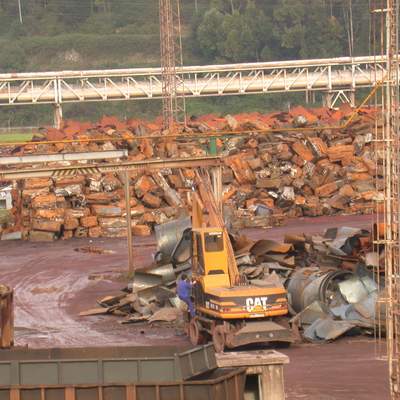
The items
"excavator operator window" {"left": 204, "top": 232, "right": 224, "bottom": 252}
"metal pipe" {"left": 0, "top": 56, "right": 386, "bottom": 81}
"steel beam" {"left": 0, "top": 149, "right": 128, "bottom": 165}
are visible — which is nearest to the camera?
"excavator operator window" {"left": 204, "top": 232, "right": 224, "bottom": 252}

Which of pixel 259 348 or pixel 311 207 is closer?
pixel 259 348

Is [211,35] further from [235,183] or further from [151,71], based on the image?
[235,183]

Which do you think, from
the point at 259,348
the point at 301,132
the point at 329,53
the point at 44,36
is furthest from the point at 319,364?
the point at 44,36

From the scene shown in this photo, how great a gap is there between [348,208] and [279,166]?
3.28 metres

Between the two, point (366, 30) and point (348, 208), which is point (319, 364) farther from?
point (366, 30)

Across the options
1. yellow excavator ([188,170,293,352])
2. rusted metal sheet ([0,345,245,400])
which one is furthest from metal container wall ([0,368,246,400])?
yellow excavator ([188,170,293,352])

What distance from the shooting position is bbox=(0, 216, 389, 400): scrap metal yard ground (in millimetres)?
20531

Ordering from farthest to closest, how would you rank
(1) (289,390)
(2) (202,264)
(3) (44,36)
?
1. (3) (44,36)
2. (2) (202,264)
3. (1) (289,390)

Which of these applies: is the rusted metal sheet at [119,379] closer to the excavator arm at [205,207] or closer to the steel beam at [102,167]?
the excavator arm at [205,207]

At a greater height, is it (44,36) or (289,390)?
(44,36)

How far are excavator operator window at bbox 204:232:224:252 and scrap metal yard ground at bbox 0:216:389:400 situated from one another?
241 cm

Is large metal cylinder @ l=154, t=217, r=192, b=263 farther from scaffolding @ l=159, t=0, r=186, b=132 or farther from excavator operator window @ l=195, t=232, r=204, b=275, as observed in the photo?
scaffolding @ l=159, t=0, r=186, b=132

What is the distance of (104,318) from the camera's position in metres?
29.0

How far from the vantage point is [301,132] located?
165ft
